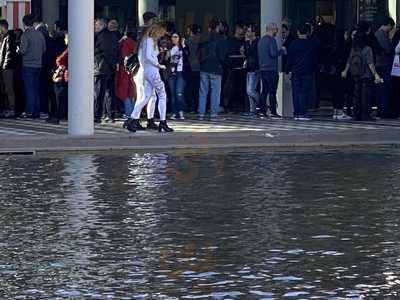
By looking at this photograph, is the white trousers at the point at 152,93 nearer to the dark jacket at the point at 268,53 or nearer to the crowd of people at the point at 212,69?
the crowd of people at the point at 212,69

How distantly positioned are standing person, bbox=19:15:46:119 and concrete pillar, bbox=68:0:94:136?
2.80 m

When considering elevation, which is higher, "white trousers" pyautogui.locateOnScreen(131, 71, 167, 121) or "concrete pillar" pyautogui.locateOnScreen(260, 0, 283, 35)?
"concrete pillar" pyautogui.locateOnScreen(260, 0, 283, 35)

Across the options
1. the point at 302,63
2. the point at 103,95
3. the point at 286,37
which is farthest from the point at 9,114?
the point at 302,63

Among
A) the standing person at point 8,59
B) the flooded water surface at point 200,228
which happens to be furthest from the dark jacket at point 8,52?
the flooded water surface at point 200,228

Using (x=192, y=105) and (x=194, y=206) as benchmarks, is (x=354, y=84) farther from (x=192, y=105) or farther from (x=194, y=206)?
(x=194, y=206)

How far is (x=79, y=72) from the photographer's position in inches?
830

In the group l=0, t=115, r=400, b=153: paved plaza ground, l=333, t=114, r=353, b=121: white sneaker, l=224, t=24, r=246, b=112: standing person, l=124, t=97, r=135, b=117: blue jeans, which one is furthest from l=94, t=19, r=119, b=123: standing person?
l=333, t=114, r=353, b=121: white sneaker

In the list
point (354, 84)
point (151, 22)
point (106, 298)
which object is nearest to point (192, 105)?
point (354, 84)

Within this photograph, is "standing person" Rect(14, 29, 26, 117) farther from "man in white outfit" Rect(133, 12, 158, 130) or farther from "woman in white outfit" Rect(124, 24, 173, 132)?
"woman in white outfit" Rect(124, 24, 173, 132)

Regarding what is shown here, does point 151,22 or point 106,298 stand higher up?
point 151,22

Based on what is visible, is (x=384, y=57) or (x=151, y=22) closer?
(x=151, y=22)

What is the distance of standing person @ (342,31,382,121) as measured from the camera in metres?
23.8

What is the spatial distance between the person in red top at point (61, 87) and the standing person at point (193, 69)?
262cm

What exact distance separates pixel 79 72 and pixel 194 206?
25.5 ft
